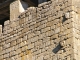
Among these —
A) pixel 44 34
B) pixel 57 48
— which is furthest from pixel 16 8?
pixel 57 48

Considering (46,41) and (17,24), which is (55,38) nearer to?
(46,41)

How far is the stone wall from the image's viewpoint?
13.0 metres

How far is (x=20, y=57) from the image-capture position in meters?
14.0

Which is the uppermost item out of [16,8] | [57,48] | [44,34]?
[16,8]

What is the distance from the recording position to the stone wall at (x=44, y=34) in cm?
1299

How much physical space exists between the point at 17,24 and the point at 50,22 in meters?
1.32

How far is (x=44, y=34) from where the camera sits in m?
13.6

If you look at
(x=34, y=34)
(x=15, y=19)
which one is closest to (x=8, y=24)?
(x=15, y=19)

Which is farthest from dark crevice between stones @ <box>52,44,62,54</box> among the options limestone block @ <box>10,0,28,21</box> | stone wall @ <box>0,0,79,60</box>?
limestone block @ <box>10,0,28,21</box>

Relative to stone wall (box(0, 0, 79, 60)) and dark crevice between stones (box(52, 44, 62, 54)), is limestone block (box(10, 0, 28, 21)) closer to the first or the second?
stone wall (box(0, 0, 79, 60))

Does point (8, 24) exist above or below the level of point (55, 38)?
above

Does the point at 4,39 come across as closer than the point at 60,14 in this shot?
No

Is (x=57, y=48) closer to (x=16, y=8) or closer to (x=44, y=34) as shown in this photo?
(x=44, y=34)

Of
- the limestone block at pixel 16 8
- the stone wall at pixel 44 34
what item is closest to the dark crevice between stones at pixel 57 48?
the stone wall at pixel 44 34
